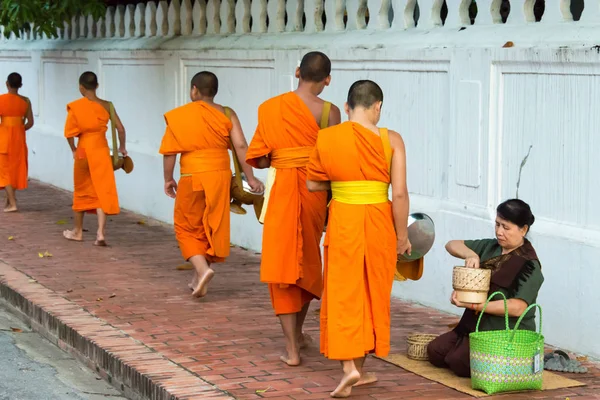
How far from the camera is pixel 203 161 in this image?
30.3ft

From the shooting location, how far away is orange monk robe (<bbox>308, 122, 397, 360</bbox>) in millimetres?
6363

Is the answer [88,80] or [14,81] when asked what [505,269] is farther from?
[14,81]

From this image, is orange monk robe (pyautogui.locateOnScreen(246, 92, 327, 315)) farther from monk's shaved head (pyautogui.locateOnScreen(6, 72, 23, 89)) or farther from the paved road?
monk's shaved head (pyautogui.locateOnScreen(6, 72, 23, 89))

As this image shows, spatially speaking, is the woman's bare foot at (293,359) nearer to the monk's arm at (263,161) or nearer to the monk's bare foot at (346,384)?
the monk's bare foot at (346,384)

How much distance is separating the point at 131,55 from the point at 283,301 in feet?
25.5

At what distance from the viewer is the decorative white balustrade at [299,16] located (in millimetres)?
7996

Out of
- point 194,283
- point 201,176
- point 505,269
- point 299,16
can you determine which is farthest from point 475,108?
point 299,16

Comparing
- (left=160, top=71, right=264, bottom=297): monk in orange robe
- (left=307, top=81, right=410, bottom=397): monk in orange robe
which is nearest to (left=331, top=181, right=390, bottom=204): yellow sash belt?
(left=307, top=81, right=410, bottom=397): monk in orange robe

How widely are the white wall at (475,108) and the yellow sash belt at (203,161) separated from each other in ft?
4.30

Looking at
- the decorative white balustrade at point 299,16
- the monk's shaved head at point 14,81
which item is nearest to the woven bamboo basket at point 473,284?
the decorative white balustrade at point 299,16

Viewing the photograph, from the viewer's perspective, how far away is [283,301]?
7281 mm

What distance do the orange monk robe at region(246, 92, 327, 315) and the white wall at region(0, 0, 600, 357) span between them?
1.48m

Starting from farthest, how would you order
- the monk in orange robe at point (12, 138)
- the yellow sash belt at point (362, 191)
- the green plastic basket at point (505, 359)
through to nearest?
the monk in orange robe at point (12, 138)
the yellow sash belt at point (362, 191)
the green plastic basket at point (505, 359)

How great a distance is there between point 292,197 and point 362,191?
93cm
